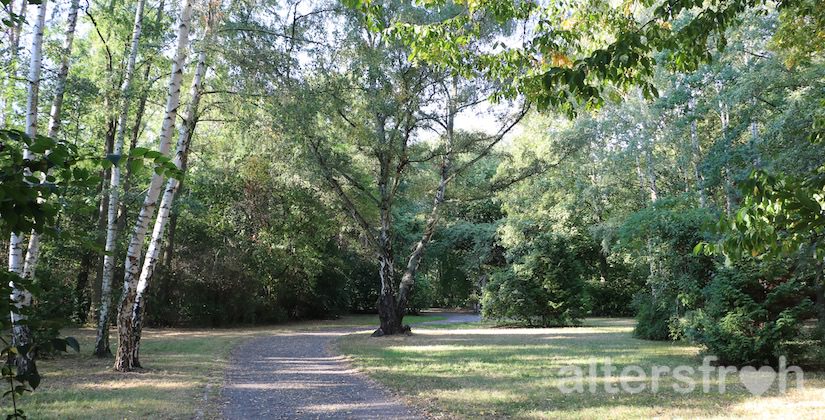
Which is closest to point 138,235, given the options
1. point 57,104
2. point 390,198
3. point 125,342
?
point 125,342

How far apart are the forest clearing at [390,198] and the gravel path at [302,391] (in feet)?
0.30

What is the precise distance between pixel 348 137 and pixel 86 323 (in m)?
13.6

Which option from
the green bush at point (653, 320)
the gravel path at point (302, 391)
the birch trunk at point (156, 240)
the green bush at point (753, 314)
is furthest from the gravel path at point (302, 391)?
the green bush at point (653, 320)

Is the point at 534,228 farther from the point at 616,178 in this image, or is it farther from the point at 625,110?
the point at 625,110

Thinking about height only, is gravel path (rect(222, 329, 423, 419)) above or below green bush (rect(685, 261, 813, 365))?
below

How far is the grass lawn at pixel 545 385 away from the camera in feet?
21.6

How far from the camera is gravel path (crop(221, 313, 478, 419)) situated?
22.9ft

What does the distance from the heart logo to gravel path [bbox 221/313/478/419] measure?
514cm

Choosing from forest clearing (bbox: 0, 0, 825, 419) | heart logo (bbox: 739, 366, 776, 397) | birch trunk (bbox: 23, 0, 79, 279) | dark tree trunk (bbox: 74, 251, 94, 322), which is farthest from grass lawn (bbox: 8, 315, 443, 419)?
dark tree trunk (bbox: 74, 251, 94, 322)

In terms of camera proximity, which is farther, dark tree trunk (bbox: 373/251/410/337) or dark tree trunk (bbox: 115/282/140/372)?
dark tree trunk (bbox: 373/251/410/337)

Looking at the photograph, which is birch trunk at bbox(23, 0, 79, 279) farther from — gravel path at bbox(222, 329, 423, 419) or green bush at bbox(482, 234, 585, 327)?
green bush at bbox(482, 234, 585, 327)

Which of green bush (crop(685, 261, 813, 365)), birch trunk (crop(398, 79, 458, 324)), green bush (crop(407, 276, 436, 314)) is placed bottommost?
green bush (crop(407, 276, 436, 314))

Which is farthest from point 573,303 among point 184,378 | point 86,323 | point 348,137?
point 86,323

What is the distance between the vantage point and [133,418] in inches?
251
